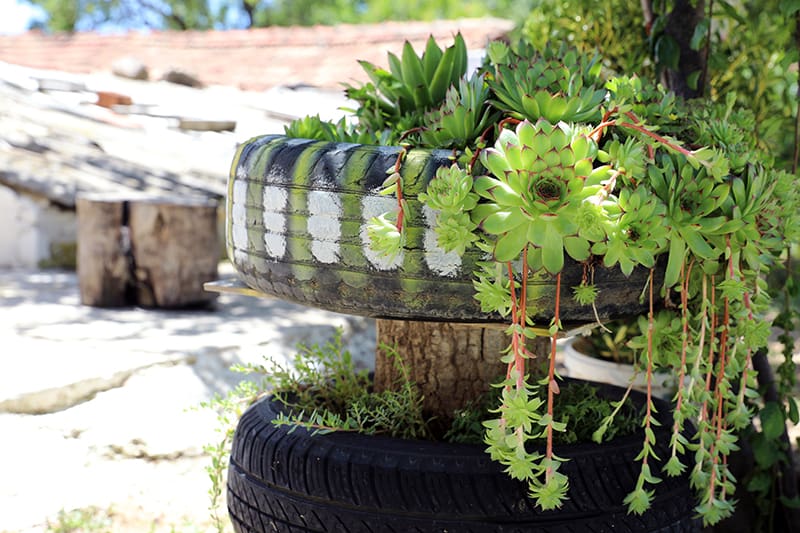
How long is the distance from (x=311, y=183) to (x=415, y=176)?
0.68 ft

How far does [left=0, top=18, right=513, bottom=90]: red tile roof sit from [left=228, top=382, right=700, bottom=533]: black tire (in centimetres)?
743

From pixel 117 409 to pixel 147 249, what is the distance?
4.67ft

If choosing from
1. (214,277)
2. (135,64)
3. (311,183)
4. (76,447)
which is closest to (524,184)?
(311,183)

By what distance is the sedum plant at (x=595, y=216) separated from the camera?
1.26 meters

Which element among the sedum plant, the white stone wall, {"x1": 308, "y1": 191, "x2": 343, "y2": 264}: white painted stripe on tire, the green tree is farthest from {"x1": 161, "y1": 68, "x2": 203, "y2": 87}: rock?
the green tree

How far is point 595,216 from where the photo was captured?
1.24 metres

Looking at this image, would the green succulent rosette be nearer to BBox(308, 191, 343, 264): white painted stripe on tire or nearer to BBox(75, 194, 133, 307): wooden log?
BBox(308, 191, 343, 264): white painted stripe on tire

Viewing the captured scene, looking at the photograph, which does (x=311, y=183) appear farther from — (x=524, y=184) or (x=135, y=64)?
(x=135, y=64)

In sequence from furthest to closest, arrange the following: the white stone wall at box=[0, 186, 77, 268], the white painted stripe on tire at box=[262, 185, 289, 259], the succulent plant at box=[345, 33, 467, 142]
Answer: the white stone wall at box=[0, 186, 77, 268], the succulent plant at box=[345, 33, 467, 142], the white painted stripe on tire at box=[262, 185, 289, 259]

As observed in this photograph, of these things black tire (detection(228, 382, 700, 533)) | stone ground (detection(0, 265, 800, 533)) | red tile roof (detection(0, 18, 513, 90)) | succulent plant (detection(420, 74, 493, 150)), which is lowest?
stone ground (detection(0, 265, 800, 533))

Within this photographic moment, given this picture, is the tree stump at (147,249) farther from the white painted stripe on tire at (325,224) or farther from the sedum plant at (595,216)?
the white painted stripe on tire at (325,224)

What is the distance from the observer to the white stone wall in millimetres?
5098

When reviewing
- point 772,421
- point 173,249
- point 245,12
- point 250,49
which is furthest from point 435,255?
point 245,12

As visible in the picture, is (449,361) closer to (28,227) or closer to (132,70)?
(28,227)
